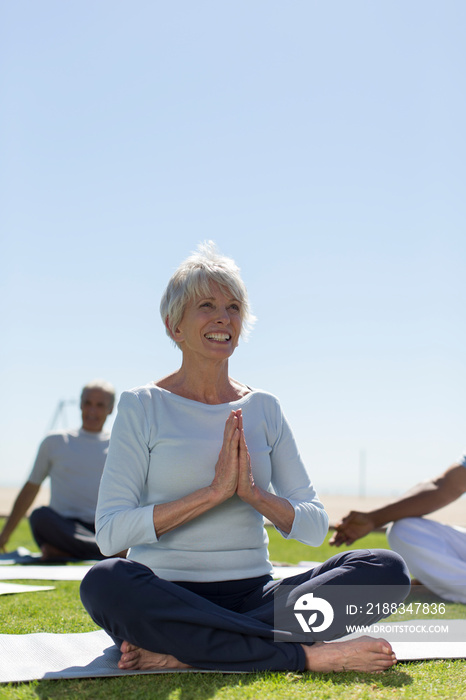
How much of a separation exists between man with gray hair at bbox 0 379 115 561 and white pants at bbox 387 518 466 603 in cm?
288

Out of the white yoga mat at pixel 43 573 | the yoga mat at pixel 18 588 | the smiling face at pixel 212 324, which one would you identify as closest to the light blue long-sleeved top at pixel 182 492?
the smiling face at pixel 212 324

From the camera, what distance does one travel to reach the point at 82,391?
21.7 ft

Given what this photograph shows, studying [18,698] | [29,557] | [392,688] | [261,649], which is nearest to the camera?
[18,698]

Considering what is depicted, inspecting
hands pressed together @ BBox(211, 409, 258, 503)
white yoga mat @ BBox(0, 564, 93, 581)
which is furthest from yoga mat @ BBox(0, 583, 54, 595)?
hands pressed together @ BBox(211, 409, 258, 503)

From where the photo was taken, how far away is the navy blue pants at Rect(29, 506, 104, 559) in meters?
6.13

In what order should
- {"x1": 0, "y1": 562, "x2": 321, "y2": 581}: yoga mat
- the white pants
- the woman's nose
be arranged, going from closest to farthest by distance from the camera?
the woman's nose
the white pants
{"x1": 0, "y1": 562, "x2": 321, "y2": 581}: yoga mat

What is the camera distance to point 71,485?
21.2 ft

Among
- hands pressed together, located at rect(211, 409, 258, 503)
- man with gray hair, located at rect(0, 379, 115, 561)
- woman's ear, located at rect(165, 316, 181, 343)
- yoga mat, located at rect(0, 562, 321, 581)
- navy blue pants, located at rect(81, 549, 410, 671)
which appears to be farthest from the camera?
man with gray hair, located at rect(0, 379, 115, 561)

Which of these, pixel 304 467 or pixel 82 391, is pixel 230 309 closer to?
pixel 304 467

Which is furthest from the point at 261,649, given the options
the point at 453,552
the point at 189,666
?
the point at 453,552

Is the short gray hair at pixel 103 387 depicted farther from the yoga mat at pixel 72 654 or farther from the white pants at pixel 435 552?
the yoga mat at pixel 72 654

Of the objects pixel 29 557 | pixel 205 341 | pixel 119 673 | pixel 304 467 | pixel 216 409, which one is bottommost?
pixel 29 557

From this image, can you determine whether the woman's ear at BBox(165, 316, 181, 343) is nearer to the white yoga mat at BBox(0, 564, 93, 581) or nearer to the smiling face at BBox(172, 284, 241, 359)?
the smiling face at BBox(172, 284, 241, 359)

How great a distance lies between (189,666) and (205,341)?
50.6 inches
